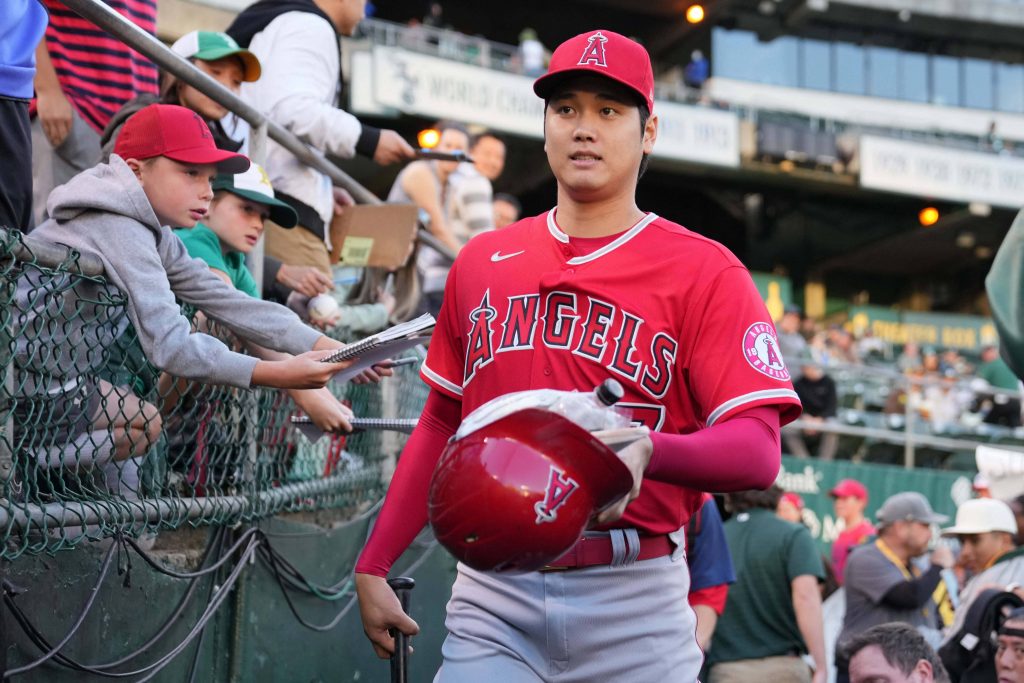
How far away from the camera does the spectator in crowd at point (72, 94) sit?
505 cm

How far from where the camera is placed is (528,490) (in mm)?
2127

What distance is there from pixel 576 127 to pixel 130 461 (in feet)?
5.81

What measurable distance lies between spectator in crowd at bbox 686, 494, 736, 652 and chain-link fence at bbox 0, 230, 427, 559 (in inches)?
81.5

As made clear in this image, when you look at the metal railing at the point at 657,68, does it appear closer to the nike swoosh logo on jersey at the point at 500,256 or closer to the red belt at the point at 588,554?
the nike swoosh logo on jersey at the point at 500,256

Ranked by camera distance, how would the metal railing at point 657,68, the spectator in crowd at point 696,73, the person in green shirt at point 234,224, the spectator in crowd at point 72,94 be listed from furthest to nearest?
the spectator in crowd at point 696,73, the metal railing at point 657,68, the spectator in crowd at point 72,94, the person in green shirt at point 234,224

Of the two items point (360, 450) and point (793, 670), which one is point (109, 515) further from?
point (793, 670)

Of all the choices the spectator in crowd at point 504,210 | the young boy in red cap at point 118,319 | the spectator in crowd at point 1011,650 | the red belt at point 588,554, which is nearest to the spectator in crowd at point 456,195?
the spectator in crowd at point 504,210

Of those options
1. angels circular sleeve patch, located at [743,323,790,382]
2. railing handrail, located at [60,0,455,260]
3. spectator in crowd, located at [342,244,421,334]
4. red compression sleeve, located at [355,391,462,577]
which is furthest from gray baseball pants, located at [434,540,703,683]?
spectator in crowd, located at [342,244,421,334]

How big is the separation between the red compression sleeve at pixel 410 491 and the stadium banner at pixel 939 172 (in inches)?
1032

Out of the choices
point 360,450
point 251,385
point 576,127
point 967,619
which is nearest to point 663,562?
point 576,127

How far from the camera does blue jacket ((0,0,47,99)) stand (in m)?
3.56

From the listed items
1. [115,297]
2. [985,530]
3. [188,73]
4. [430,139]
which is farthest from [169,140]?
[985,530]

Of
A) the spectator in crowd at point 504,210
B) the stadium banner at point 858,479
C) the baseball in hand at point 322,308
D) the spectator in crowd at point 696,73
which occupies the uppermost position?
the spectator in crowd at point 696,73

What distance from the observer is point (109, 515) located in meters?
3.37
